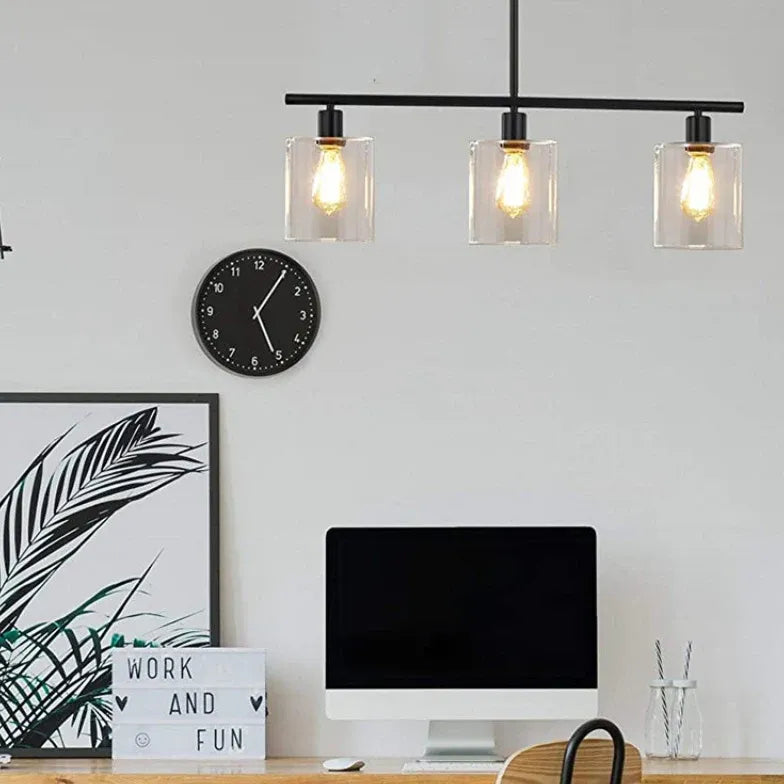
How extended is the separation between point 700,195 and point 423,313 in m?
1.31

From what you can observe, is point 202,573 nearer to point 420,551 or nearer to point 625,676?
point 420,551

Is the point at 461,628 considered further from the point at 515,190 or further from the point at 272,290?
the point at 515,190

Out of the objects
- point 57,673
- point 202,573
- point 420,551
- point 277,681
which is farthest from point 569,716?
point 57,673

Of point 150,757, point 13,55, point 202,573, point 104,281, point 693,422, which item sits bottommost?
point 150,757

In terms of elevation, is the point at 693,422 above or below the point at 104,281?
below

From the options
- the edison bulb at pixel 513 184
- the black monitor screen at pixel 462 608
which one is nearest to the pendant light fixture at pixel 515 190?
the edison bulb at pixel 513 184

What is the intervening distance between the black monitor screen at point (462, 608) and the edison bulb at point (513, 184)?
1.19m

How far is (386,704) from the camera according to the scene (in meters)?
3.32

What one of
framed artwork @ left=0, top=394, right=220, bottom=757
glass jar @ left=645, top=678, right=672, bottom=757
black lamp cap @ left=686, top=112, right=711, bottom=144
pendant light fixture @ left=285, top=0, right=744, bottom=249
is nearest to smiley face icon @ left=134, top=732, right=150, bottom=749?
framed artwork @ left=0, top=394, right=220, bottom=757

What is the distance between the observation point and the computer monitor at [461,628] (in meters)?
3.33

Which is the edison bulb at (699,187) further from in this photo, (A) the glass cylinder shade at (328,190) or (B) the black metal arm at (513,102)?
(A) the glass cylinder shade at (328,190)

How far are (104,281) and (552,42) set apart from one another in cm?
127

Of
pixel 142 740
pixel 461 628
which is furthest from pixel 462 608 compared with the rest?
pixel 142 740

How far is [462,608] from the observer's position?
336 centimetres
